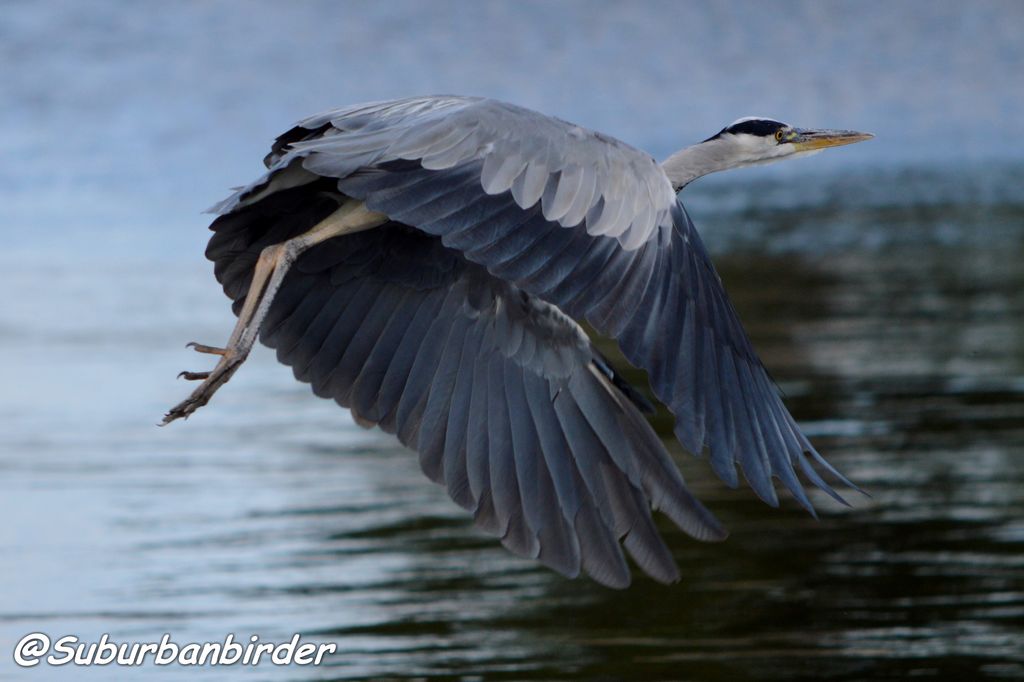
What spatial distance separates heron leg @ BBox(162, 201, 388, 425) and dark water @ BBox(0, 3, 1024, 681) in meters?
1.10

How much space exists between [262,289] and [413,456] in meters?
3.70

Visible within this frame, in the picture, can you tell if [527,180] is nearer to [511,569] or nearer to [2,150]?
[511,569]

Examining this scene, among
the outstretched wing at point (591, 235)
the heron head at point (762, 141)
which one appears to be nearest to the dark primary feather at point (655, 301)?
the outstretched wing at point (591, 235)

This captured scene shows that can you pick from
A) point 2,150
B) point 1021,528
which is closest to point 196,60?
point 2,150

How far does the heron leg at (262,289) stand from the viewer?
19.0ft

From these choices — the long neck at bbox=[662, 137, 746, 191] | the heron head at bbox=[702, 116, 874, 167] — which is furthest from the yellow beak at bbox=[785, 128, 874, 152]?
the long neck at bbox=[662, 137, 746, 191]

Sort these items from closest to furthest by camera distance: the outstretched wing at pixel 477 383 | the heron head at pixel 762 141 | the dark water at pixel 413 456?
the outstretched wing at pixel 477 383, the dark water at pixel 413 456, the heron head at pixel 762 141

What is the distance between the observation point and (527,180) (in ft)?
18.3

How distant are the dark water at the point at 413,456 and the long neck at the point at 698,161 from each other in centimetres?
161

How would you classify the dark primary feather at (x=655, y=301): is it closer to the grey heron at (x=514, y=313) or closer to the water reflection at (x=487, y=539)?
the grey heron at (x=514, y=313)

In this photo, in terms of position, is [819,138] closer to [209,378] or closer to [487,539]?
[487,539]

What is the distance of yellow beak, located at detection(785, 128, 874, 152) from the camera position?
23.2 feet

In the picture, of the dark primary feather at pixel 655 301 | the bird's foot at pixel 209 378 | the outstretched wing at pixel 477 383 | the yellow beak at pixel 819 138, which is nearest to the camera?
the dark primary feather at pixel 655 301

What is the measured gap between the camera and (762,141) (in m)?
6.98
